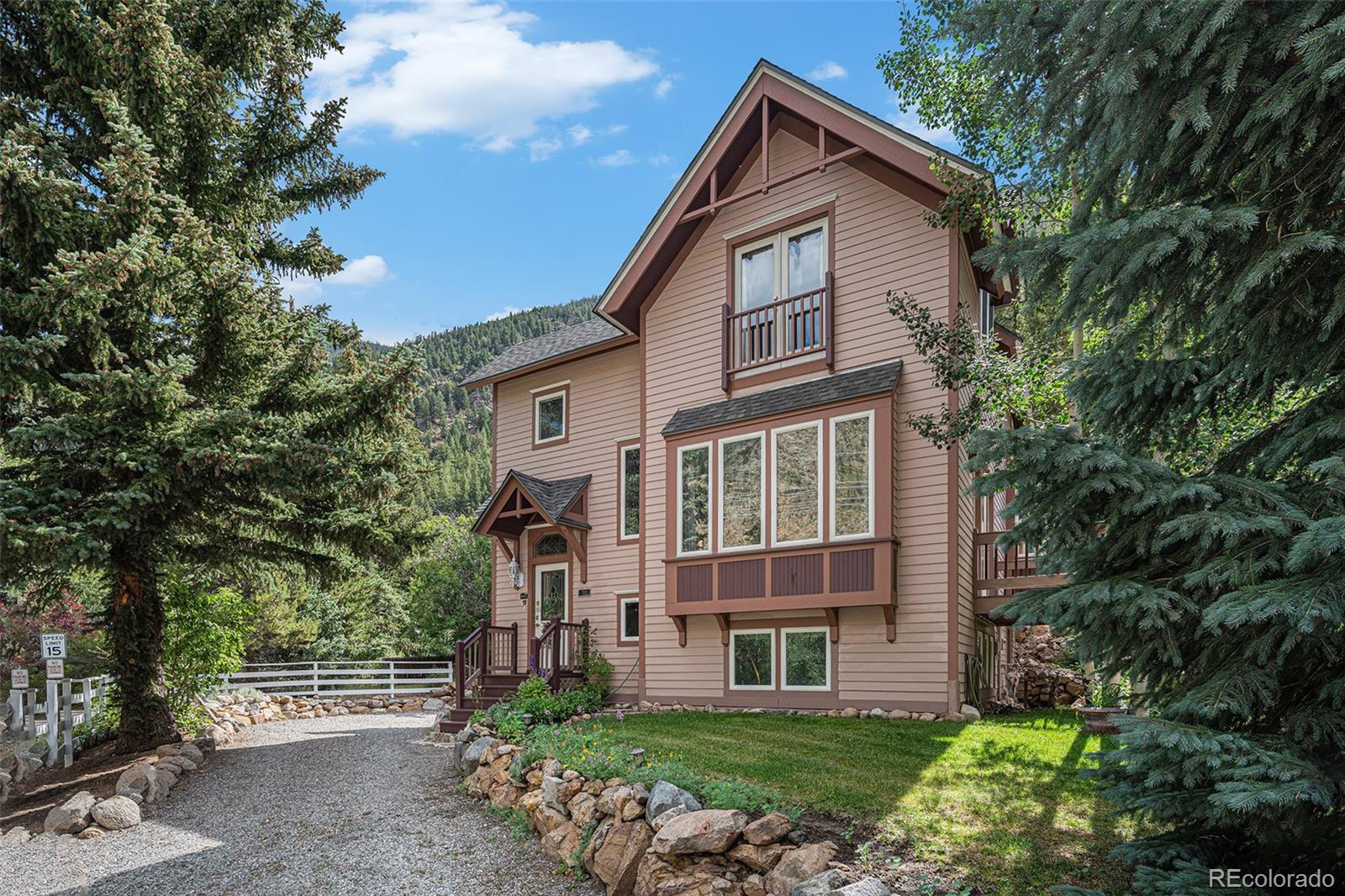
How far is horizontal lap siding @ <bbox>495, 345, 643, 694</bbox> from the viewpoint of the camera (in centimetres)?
1496

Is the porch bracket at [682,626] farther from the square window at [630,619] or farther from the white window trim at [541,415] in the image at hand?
the white window trim at [541,415]

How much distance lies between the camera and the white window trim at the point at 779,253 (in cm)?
1250

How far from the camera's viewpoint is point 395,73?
43.2ft

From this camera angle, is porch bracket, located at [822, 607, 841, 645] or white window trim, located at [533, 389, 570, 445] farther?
white window trim, located at [533, 389, 570, 445]

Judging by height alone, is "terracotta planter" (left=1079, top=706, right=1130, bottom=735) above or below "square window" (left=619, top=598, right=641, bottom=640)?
below

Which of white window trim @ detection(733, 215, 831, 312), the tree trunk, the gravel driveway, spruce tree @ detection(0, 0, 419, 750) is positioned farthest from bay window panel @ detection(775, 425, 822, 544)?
the tree trunk

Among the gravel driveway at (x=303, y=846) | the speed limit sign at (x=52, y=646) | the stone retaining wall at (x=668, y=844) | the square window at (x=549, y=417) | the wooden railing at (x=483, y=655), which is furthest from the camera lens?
the square window at (x=549, y=417)

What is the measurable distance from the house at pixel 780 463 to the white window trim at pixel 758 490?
0.03 metres

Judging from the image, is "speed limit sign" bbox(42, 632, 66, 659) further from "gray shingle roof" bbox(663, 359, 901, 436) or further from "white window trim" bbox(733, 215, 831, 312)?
"white window trim" bbox(733, 215, 831, 312)

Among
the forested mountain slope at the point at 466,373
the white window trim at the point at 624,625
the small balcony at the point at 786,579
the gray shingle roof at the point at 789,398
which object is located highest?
the forested mountain slope at the point at 466,373

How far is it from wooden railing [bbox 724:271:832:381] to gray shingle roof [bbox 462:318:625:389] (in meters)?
2.96

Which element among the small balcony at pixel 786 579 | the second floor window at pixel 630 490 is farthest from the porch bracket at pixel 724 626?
the second floor window at pixel 630 490

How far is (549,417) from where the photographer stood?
55.5 ft

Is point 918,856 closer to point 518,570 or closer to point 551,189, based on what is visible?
point 518,570
